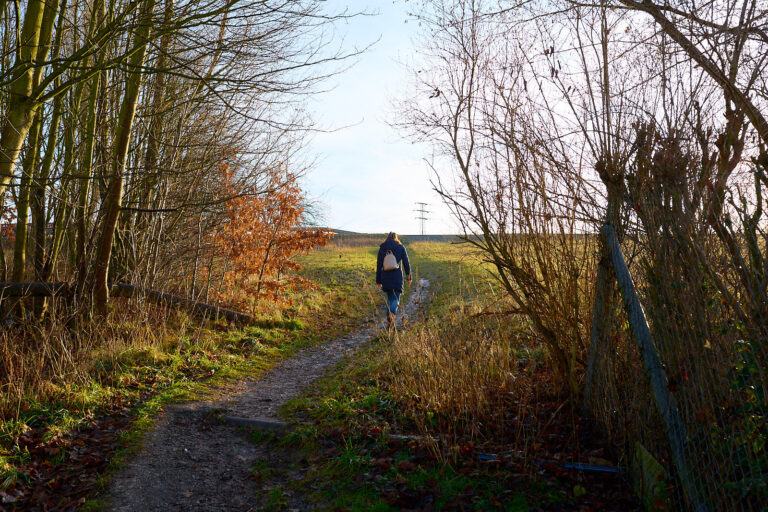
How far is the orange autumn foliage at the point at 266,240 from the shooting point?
453 inches

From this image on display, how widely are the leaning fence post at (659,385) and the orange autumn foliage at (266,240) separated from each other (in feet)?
28.6

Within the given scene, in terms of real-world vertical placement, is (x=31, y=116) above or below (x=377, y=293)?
above

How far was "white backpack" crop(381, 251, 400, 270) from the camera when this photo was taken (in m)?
10.7

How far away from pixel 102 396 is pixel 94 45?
14.8 feet

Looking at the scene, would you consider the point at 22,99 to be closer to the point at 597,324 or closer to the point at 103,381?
the point at 103,381

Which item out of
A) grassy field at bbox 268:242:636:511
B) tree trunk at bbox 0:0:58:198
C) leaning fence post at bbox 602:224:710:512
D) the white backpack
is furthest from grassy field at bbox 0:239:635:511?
tree trunk at bbox 0:0:58:198

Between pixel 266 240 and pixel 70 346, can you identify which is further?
pixel 266 240

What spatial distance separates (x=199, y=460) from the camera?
5168 millimetres

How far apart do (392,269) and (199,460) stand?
6191 millimetres

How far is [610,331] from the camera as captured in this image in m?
4.57

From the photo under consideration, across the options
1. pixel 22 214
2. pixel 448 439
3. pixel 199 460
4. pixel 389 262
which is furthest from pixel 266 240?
pixel 448 439

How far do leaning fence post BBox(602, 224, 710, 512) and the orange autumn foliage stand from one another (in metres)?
8.71

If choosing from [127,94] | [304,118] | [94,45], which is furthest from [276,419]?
[304,118]

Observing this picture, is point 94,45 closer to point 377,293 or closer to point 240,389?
point 240,389
